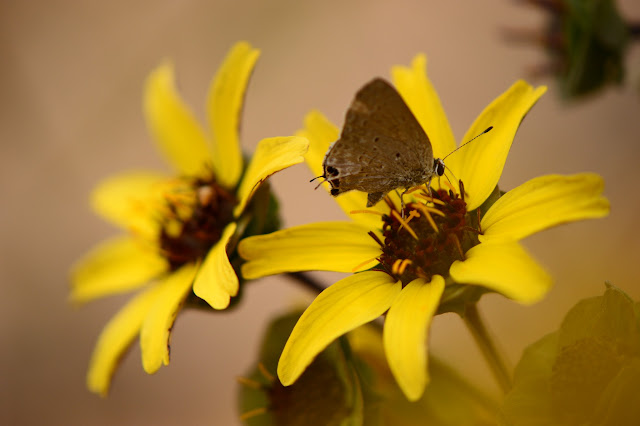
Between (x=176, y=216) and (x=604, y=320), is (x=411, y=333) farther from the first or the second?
(x=176, y=216)

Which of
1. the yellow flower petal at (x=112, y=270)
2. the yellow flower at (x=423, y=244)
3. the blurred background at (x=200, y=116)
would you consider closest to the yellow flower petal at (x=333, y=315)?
the yellow flower at (x=423, y=244)

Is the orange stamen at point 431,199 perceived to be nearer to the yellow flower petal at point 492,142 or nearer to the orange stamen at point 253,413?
the yellow flower petal at point 492,142

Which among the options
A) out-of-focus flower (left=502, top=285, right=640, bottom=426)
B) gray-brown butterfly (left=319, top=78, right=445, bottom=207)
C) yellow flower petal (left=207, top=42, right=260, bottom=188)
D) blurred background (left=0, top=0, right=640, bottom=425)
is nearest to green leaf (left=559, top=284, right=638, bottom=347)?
out-of-focus flower (left=502, top=285, right=640, bottom=426)

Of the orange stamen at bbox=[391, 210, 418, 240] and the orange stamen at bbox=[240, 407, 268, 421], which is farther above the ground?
the orange stamen at bbox=[391, 210, 418, 240]

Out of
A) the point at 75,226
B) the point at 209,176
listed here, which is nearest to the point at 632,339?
the point at 209,176

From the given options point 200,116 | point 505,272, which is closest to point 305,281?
point 505,272

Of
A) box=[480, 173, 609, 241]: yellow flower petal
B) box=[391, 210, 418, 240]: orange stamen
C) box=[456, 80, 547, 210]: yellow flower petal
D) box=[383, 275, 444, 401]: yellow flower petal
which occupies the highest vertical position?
box=[456, 80, 547, 210]: yellow flower petal

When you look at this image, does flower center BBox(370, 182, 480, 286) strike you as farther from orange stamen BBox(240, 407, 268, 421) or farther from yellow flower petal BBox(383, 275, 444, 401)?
orange stamen BBox(240, 407, 268, 421)

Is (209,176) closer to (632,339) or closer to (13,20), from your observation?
(632,339)
